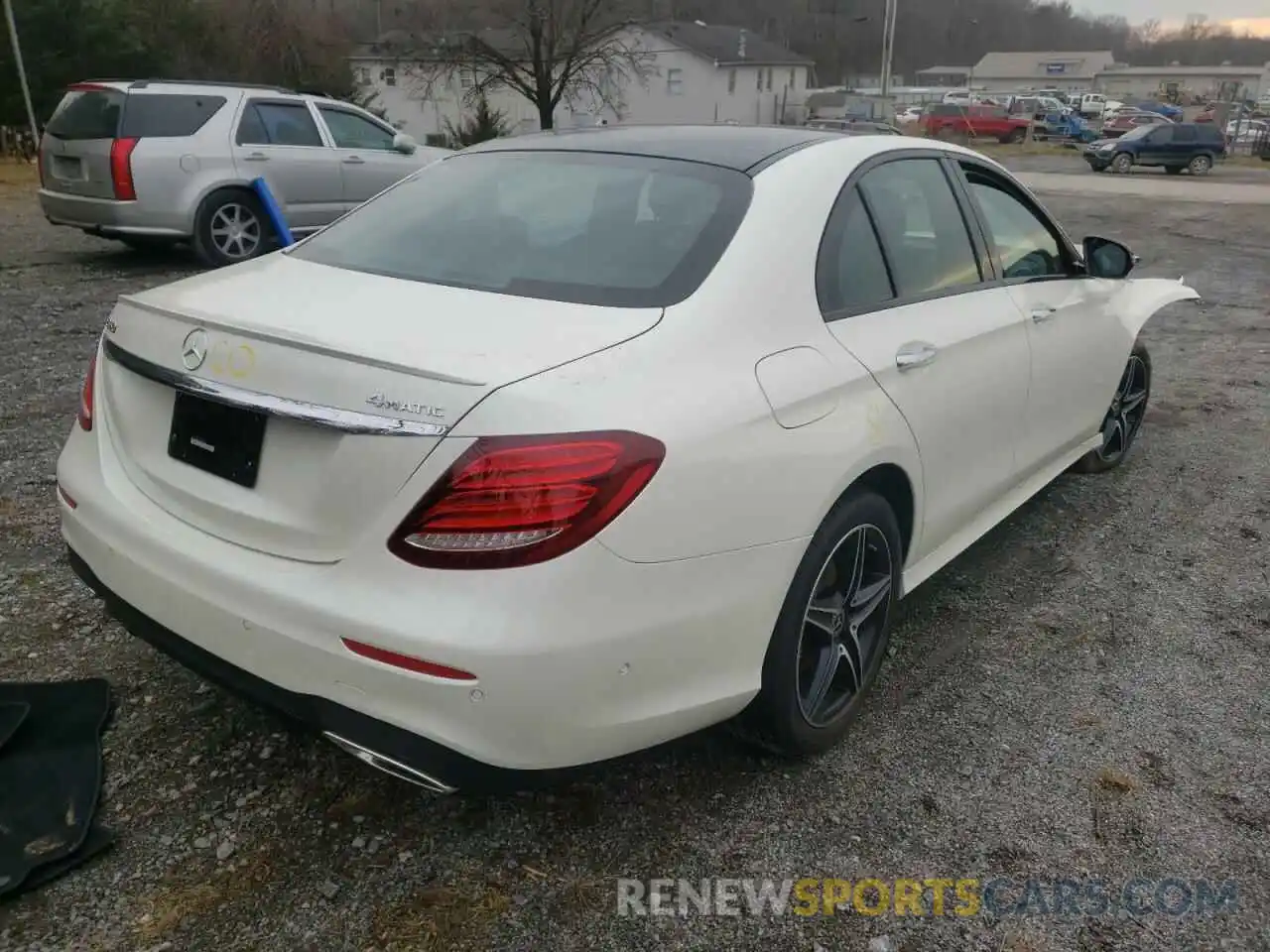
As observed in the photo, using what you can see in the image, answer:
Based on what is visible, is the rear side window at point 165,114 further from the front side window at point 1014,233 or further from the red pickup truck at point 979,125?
the red pickup truck at point 979,125

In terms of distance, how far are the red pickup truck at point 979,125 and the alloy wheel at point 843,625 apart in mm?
45985

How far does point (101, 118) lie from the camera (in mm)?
9055

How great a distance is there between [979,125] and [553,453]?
4925 cm

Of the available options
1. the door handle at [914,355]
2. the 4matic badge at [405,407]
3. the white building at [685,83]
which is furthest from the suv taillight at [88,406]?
the white building at [685,83]

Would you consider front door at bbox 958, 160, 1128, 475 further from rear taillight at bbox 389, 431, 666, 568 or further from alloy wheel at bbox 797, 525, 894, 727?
rear taillight at bbox 389, 431, 666, 568

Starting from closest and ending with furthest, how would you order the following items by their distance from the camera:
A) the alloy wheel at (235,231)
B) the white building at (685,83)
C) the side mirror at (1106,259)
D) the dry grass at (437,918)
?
the dry grass at (437,918) < the side mirror at (1106,259) < the alloy wheel at (235,231) < the white building at (685,83)

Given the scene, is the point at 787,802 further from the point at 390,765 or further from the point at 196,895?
the point at 196,895

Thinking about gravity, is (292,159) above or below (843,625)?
above

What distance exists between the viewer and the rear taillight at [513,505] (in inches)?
73.6

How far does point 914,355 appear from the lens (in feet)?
9.29

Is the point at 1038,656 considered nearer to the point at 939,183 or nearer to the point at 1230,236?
the point at 939,183

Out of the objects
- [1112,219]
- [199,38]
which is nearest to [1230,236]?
[1112,219]

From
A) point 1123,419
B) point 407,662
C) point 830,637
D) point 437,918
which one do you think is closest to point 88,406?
point 407,662

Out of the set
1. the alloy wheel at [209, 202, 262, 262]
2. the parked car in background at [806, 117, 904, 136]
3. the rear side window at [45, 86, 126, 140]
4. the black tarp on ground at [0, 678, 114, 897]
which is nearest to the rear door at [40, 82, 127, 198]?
the rear side window at [45, 86, 126, 140]
